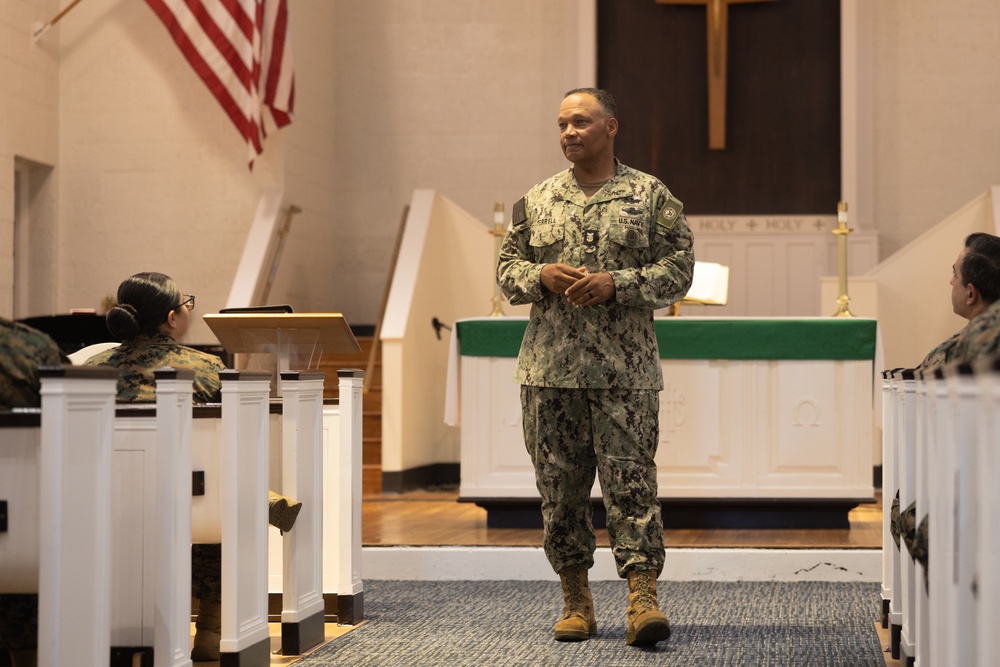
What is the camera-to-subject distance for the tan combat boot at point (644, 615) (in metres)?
3.75

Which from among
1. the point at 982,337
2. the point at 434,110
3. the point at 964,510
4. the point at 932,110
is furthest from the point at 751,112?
the point at 964,510

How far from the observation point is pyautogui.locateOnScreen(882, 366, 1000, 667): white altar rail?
1.93 m

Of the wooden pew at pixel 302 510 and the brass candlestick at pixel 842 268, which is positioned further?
the brass candlestick at pixel 842 268

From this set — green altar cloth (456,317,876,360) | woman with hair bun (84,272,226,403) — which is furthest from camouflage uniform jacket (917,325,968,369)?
green altar cloth (456,317,876,360)

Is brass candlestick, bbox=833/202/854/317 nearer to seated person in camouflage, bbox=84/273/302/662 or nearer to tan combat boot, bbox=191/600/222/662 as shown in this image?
seated person in camouflage, bbox=84/273/302/662

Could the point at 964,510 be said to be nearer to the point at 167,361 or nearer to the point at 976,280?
the point at 976,280

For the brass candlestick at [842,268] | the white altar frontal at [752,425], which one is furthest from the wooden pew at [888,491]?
the brass candlestick at [842,268]

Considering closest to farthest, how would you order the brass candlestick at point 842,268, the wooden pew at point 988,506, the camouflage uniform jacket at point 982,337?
the wooden pew at point 988,506
the camouflage uniform jacket at point 982,337
the brass candlestick at point 842,268

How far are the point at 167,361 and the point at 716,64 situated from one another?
754 centimetres

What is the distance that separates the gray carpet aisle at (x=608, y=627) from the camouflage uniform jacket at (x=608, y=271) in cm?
78

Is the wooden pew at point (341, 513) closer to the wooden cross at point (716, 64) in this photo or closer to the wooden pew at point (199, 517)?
the wooden pew at point (199, 517)

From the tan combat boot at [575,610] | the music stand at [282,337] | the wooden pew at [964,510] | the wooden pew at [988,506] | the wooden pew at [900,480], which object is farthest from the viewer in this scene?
the music stand at [282,337]

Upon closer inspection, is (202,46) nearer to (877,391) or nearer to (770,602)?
(877,391)

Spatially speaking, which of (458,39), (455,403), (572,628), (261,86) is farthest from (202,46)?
(572,628)
